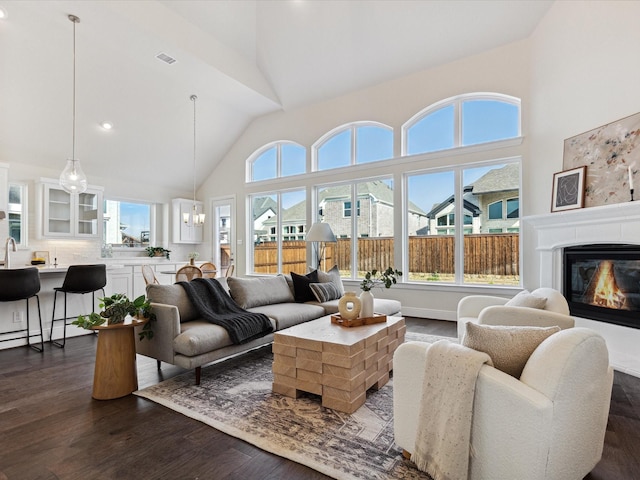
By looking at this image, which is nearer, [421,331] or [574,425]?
[574,425]

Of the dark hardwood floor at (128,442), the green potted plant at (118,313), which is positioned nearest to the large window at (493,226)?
the dark hardwood floor at (128,442)

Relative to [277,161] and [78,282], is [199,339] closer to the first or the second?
[78,282]

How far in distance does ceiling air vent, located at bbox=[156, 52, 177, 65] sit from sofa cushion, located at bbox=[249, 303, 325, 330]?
398 cm

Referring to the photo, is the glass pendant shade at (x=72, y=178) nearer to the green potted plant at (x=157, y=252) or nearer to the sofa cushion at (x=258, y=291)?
the sofa cushion at (x=258, y=291)

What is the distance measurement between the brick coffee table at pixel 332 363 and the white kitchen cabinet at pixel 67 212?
5.55 m

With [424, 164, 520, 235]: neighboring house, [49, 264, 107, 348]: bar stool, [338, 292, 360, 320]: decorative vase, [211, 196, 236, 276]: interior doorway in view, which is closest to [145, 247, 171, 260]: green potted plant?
[211, 196, 236, 276]: interior doorway

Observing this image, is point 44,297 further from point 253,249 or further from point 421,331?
point 421,331

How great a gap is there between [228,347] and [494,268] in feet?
13.0

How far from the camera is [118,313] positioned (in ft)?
8.93

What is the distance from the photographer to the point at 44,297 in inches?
168

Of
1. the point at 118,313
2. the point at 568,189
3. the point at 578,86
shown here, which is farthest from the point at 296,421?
the point at 578,86

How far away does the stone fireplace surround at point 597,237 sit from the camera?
3176 millimetres

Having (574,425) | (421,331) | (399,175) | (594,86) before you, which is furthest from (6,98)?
(594,86)

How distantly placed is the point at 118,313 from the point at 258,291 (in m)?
1.62
